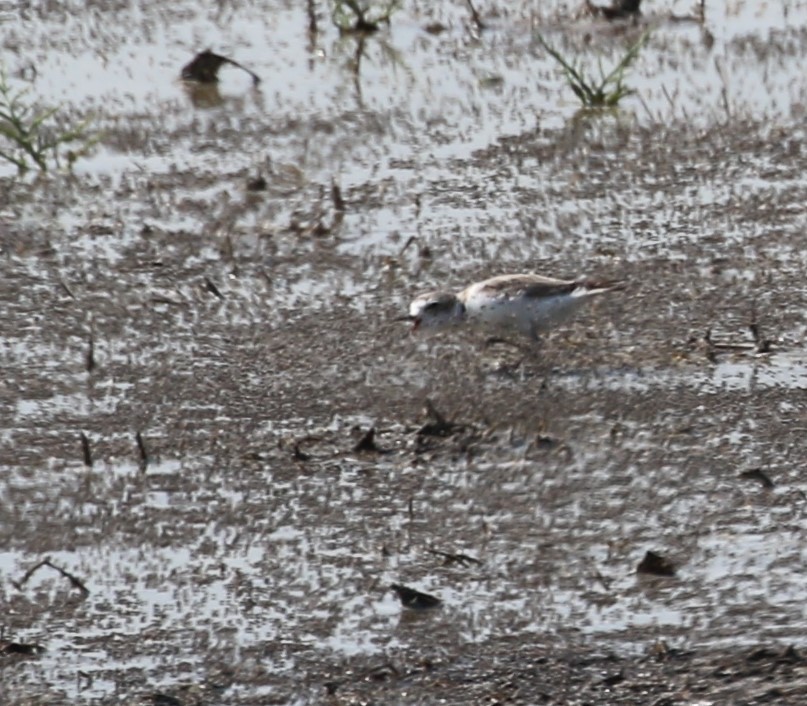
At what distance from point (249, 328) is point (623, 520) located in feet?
7.71

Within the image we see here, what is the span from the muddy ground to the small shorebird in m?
0.17

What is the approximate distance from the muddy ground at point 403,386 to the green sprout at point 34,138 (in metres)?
0.14

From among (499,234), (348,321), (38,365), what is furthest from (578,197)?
(38,365)

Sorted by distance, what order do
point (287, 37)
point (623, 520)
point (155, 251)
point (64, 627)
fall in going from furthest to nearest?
point (287, 37) → point (155, 251) → point (623, 520) → point (64, 627)

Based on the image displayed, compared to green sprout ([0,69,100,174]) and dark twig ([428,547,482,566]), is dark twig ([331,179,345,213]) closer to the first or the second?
green sprout ([0,69,100,174])

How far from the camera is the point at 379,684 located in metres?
5.75

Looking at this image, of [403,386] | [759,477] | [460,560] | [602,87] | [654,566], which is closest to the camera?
[654,566]

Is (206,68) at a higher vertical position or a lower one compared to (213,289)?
higher

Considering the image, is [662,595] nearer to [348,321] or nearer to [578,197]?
[348,321]

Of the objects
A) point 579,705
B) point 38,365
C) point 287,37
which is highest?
point 287,37

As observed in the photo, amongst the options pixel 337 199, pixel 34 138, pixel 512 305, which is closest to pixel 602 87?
pixel 337 199

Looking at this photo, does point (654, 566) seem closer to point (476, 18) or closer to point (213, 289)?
point (213, 289)

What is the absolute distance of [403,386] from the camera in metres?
7.94

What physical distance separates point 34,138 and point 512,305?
384cm
